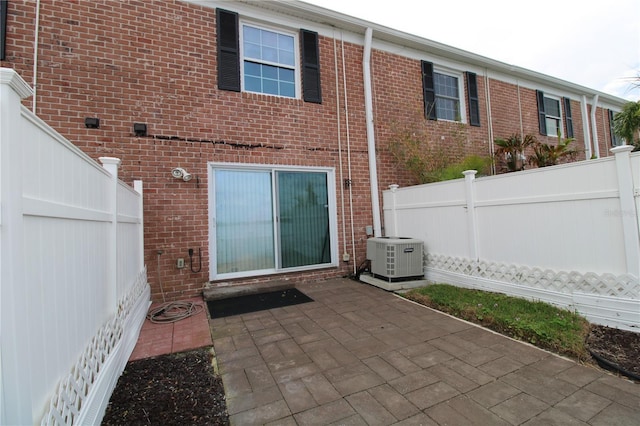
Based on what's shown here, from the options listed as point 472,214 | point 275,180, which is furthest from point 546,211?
point 275,180

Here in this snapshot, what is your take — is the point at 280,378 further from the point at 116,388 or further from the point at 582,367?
the point at 582,367

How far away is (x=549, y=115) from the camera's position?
882 centimetres

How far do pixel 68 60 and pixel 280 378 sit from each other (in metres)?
4.99

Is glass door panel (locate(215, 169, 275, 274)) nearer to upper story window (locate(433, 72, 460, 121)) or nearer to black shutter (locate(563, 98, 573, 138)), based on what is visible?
upper story window (locate(433, 72, 460, 121))

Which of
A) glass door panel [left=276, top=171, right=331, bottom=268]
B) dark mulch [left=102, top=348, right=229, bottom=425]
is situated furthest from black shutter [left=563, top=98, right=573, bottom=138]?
dark mulch [left=102, top=348, right=229, bottom=425]

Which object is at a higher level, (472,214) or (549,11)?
(549,11)

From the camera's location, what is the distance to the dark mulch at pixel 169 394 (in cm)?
180

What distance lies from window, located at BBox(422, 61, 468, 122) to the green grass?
172 inches

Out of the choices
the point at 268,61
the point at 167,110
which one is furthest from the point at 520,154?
the point at 167,110

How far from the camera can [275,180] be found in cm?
512

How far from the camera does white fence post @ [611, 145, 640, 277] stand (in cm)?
276

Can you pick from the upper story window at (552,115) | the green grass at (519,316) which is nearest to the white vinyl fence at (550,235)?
the green grass at (519,316)

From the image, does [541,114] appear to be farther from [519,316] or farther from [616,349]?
[616,349]

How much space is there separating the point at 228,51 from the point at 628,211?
568 cm
